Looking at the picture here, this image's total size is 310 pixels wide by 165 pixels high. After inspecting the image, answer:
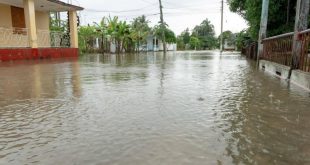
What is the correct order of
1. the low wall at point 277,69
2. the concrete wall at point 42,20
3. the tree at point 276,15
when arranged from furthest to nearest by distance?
the concrete wall at point 42,20 < the tree at point 276,15 < the low wall at point 277,69

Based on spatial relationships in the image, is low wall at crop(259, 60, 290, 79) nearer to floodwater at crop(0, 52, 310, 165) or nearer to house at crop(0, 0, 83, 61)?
floodwater at crop(0, 52, 310, 165)

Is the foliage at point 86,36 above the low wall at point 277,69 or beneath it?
above

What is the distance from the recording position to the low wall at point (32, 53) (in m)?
13.8

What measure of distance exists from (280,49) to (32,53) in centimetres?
1243

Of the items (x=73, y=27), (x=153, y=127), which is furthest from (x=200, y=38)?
(x=153, y=127)

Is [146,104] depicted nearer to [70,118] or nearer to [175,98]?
[175,98]

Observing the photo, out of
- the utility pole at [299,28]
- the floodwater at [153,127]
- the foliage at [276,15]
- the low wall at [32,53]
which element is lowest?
the floodwater at [153,127]

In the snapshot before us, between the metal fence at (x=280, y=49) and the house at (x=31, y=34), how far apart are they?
461 inches

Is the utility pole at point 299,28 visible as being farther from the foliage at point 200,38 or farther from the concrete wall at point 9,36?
the foliage at point 200,38

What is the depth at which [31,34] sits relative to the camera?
1509 cm

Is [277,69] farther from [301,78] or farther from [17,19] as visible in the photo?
[17,19]

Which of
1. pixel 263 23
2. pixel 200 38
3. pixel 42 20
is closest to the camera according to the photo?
pixel 263 23

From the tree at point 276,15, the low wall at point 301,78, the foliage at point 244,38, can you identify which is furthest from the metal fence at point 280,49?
the foliage at point 244,38

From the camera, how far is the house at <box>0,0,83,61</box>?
1478 cm
